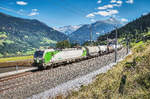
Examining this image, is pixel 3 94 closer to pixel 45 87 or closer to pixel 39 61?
pixel 45 87

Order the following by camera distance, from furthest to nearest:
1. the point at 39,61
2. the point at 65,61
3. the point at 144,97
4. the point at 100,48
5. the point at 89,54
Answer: the point at 100,48
the point at 89,54
the point at 65,61
the point at 39,61
the point at 144,97

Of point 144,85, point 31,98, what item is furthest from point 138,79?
point 31,98

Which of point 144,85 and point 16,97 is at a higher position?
point 144,85

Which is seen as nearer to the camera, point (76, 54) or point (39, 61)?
point (39, 61)

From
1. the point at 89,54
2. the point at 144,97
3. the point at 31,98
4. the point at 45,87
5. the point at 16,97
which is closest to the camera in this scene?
the point at 144,97

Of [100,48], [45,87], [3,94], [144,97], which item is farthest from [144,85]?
[100,48]

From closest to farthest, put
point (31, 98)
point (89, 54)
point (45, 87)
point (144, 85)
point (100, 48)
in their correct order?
point (144, 85) → point (31, 98) → point (45, 87) → point (89, 54) → point (100, 48)

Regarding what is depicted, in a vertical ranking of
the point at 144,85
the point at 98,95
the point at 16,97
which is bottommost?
the point at 16,97

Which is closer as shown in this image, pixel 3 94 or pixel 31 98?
pixel 31 98

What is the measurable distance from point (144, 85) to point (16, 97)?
33.3ft

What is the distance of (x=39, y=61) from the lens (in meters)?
26.6

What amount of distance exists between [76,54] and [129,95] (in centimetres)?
3046

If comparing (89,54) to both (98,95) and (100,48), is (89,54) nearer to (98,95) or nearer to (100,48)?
(100,48)

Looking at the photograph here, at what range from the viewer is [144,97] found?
22.1ft
